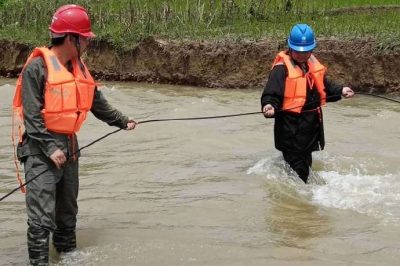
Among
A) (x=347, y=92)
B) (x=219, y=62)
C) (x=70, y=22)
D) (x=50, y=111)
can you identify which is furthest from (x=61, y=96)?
(x=219, y=62)

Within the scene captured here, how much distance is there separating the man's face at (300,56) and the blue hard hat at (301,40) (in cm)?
5

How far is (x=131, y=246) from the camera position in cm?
519

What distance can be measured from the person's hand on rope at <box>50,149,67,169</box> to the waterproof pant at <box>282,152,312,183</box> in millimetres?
2616

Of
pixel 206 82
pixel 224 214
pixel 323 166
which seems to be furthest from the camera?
pixel 206 82

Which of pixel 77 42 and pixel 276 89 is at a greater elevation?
pixel 77 42

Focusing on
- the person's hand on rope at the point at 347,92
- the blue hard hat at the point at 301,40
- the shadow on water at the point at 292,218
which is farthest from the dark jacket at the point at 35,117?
the person's hand on rope at the point at 347,92

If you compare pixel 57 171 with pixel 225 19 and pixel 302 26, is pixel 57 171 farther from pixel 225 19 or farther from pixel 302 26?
pixel 225 19

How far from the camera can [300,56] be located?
20.8ft

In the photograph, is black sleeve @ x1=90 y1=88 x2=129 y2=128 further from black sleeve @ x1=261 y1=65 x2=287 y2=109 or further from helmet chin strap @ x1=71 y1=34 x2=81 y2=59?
black sleeve @ x1=261 y1=65 x2=287 y2=109

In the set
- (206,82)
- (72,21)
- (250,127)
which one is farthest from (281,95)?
(206,82)

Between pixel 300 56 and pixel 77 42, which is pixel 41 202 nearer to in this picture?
A: pixel 77 42

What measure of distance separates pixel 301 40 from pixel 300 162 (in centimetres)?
111

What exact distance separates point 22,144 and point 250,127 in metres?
5.24

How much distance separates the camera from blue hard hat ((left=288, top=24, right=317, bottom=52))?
244 inches
